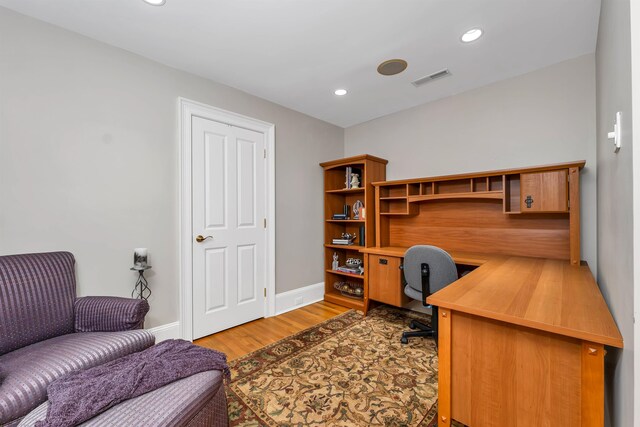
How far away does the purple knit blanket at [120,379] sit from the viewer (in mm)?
960

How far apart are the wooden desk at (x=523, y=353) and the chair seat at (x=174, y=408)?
3.57 ft

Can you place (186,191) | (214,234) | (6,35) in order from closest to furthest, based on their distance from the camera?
(6,35), (186,191), (214,234)

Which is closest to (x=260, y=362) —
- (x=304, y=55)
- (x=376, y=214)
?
(x=376, y=214)

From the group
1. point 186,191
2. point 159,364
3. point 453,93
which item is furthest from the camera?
point 453,93

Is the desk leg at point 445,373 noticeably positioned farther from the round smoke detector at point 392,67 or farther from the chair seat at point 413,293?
the round smoke detector at point 392,67

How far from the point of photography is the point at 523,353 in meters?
1.10

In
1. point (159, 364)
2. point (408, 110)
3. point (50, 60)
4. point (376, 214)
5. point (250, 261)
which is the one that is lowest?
point (159, 364)

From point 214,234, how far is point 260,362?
4.10 ft

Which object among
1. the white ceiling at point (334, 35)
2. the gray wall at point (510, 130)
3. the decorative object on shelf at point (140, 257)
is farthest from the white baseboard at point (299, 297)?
the white ceiling at point (334, 35)

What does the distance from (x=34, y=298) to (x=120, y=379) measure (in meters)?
0.89

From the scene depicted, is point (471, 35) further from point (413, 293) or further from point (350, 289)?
point (350, 289)

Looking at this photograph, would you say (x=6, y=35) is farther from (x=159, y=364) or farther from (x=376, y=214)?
(x=376, y=214)

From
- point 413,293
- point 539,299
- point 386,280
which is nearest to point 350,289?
point 386,280

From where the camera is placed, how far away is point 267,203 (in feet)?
9.96
